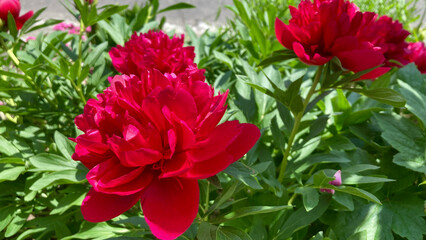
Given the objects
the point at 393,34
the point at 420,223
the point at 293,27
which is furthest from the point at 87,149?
the point at 393,34

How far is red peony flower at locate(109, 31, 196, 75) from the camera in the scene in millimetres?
695

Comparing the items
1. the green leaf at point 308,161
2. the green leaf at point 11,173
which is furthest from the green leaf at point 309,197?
the green leaf at point 11,173

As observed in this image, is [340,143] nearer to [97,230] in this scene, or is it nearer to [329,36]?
[329,36]

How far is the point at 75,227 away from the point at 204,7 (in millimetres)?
3439

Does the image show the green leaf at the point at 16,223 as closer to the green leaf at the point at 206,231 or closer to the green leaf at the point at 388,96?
the green leaf at the point at 206,231

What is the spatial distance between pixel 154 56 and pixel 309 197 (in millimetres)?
407

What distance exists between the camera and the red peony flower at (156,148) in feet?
1.47

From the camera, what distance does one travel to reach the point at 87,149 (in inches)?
18.5

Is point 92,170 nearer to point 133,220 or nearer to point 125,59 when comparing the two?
point 133,220

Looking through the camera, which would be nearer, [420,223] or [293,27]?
[293,27]

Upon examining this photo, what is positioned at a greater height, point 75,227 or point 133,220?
point 133,220

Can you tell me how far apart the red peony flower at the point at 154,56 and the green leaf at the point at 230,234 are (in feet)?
0.98

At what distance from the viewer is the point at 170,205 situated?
470 millimetres

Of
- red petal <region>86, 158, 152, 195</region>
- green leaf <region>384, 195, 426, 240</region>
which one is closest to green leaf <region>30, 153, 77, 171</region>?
red petal <region>86, 158, 152, 195</region>
